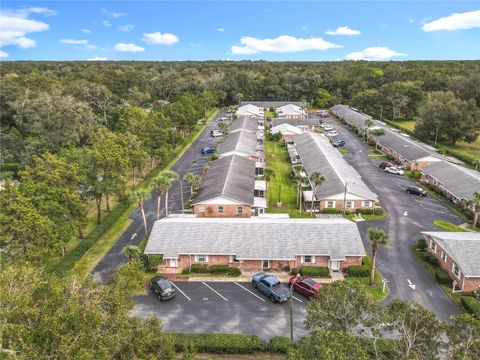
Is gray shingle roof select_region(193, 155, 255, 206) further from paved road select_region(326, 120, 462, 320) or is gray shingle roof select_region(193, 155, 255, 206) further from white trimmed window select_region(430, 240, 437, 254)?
white trimmed window select_region(430, 240, 437, 254)

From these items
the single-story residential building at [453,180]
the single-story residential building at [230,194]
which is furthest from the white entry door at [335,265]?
the single-story residential building at [453,180]

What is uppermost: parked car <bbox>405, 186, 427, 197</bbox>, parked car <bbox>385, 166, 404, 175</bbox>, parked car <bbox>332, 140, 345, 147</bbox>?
parked car <bbox>332, 140, 345, 147</bbox>

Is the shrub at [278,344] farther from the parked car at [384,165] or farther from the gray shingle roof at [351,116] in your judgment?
the gray shingle roof at [351,116]

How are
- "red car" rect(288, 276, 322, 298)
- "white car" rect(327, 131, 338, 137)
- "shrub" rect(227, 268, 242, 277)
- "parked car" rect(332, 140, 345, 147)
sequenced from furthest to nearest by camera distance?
"white car" rect(327, 131, 338, 137), "parked car" rect(332, 140, 345, 147), "shrub" rect(227, 268, 242, 277), "red car" rect(288, 276, 322, 298)

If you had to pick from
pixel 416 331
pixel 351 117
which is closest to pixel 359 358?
pixel 416 331

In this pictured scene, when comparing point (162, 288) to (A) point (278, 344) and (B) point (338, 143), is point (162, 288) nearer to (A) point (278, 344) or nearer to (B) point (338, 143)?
(A) point (278, 344)

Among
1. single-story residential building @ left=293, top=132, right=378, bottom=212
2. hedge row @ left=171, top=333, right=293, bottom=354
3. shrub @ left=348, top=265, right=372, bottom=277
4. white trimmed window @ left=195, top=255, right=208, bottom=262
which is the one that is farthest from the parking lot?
single-story residential building @ left=293, top=132, right=378, bottom=212
